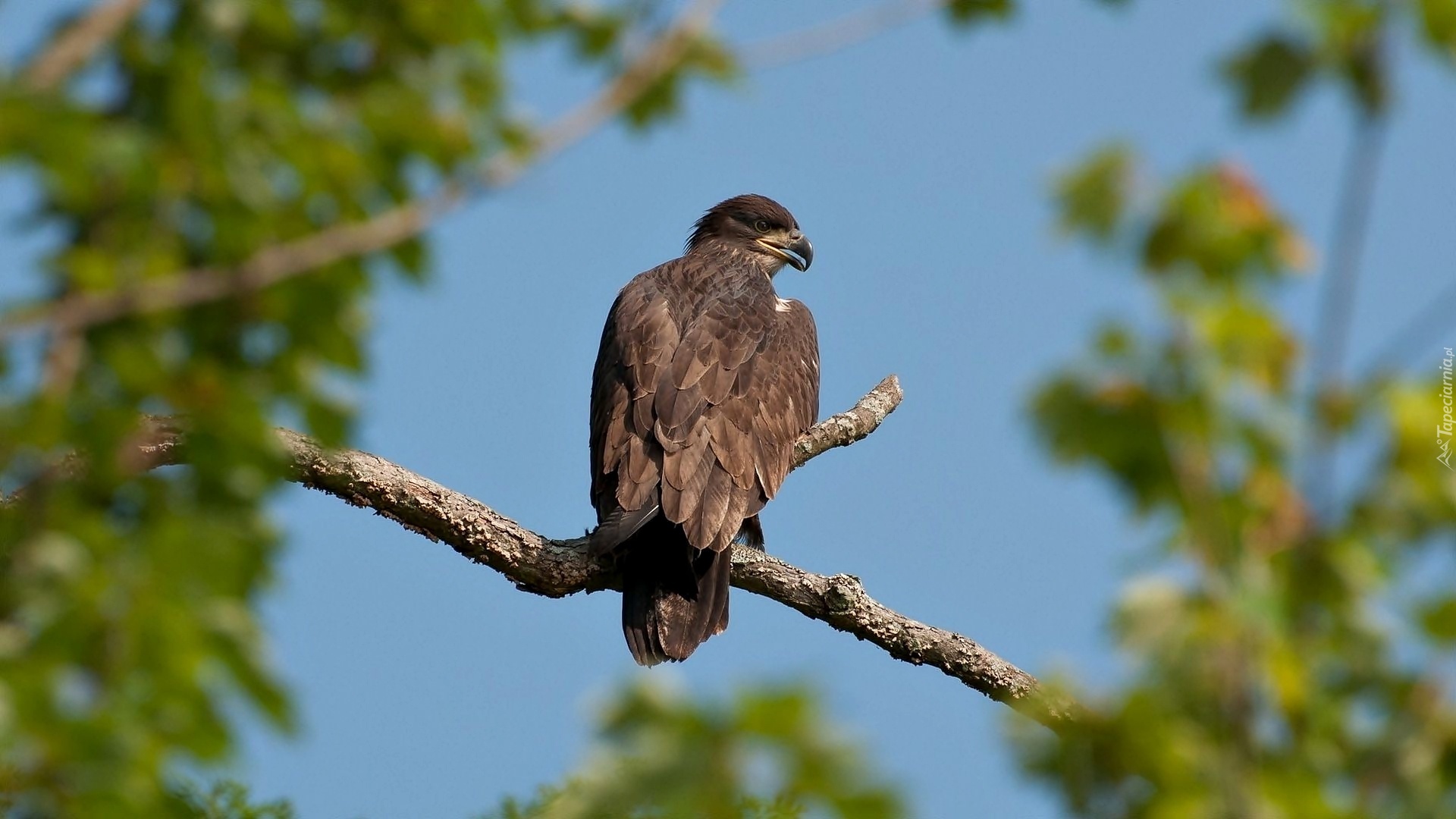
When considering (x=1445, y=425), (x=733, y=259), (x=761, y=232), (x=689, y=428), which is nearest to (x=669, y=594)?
(x=689, y=428)

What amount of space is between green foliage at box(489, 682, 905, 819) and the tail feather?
4378mm

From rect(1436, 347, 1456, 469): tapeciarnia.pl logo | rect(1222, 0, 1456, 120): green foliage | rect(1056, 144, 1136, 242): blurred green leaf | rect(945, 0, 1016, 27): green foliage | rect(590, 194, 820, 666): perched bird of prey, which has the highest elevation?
rect(590, 194, 820, 666): perched bird of prey

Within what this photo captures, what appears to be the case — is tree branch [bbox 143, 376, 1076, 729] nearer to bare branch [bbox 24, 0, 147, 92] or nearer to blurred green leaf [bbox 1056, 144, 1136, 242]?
bare branch [bbox 24, 0, 147, 92]

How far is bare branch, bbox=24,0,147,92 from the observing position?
1.89m

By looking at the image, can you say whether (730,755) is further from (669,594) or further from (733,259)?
(733,259)

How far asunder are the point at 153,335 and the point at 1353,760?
1.54 m

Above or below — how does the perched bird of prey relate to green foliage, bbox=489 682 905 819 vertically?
above

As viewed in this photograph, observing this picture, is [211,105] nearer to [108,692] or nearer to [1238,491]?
[108,692]

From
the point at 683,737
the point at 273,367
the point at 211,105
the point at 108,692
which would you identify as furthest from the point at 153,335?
the point at 683,737

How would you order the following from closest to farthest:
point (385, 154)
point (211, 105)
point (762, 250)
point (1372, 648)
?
point (1372, 648)
point (211, 105)
point (385, 154)
point (762, 250)

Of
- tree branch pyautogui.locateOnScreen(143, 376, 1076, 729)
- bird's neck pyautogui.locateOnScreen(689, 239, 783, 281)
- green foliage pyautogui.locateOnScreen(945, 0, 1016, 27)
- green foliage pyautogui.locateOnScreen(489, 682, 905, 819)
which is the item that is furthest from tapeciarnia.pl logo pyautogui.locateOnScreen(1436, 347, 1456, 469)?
bird's neck pyautogui.locateOnScreen(689, 239, 783, 281)

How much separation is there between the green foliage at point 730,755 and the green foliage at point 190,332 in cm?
50

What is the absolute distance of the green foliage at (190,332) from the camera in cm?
179

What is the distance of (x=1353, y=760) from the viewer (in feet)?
5.92
